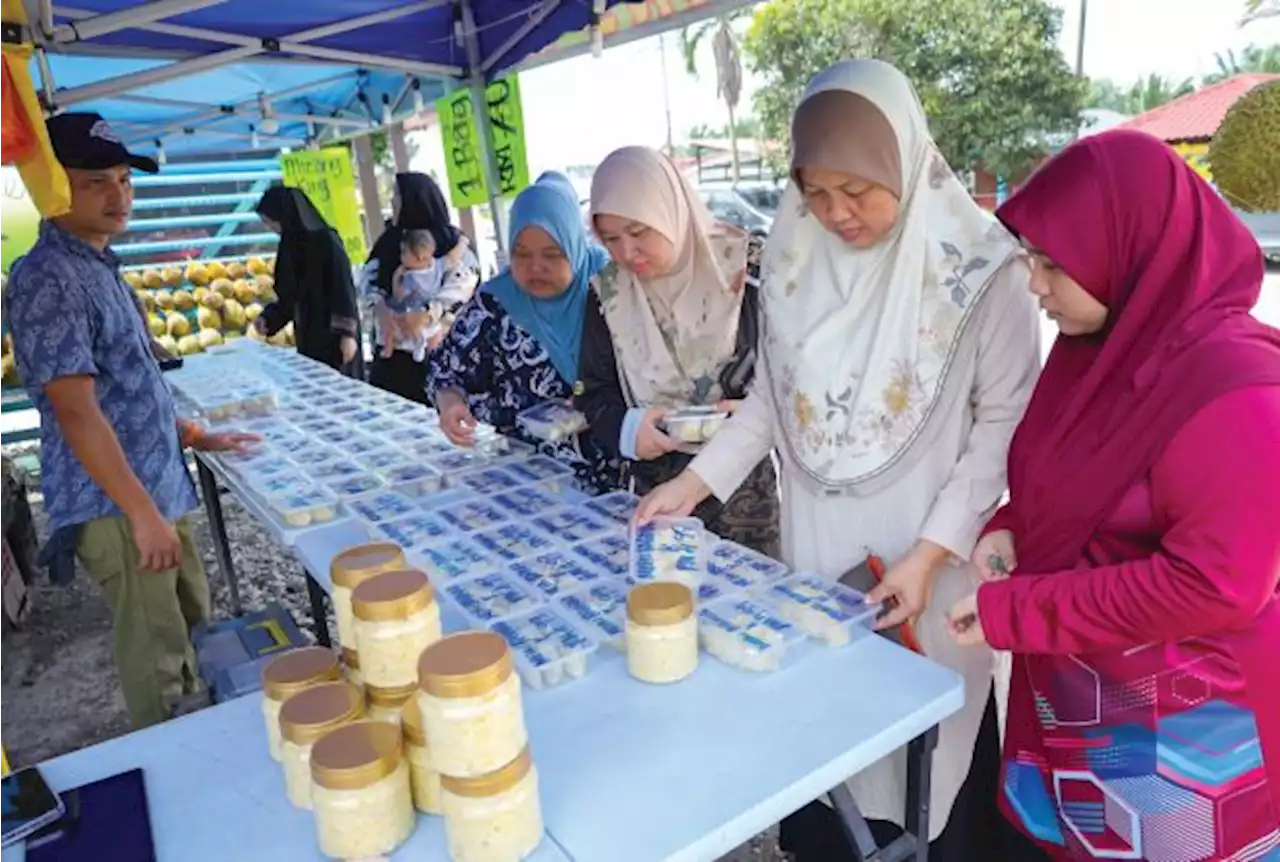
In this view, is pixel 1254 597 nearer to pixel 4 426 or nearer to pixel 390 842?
pixel 390 842

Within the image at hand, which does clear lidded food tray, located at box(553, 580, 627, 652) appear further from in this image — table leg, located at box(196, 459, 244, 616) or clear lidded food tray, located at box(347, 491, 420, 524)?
table leg, located at box(196, 459, 244, 616)

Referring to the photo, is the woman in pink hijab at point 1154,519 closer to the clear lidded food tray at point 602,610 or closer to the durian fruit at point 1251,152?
the durian fruit at point 1251,152

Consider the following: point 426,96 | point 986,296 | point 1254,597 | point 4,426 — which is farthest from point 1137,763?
point 4,426

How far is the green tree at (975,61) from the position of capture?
16.3 meters

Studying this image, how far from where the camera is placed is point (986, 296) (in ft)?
4.06

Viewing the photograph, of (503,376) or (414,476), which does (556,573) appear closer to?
(414,476)

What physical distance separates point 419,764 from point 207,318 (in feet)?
21.1

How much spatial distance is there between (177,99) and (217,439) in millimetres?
3903

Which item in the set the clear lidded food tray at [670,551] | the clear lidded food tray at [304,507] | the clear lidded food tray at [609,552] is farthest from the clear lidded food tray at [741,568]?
the clear lidded food tray at [304,507]

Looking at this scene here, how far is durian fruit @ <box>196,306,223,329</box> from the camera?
21.1 feet

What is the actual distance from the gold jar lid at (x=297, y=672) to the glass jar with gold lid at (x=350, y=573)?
28 mm

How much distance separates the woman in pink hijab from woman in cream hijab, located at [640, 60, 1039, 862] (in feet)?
0.46

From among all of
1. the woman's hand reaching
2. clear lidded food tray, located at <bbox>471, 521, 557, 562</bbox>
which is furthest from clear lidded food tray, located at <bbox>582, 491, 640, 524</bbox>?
the woman's hand reaching

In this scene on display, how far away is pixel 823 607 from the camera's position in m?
1.22
